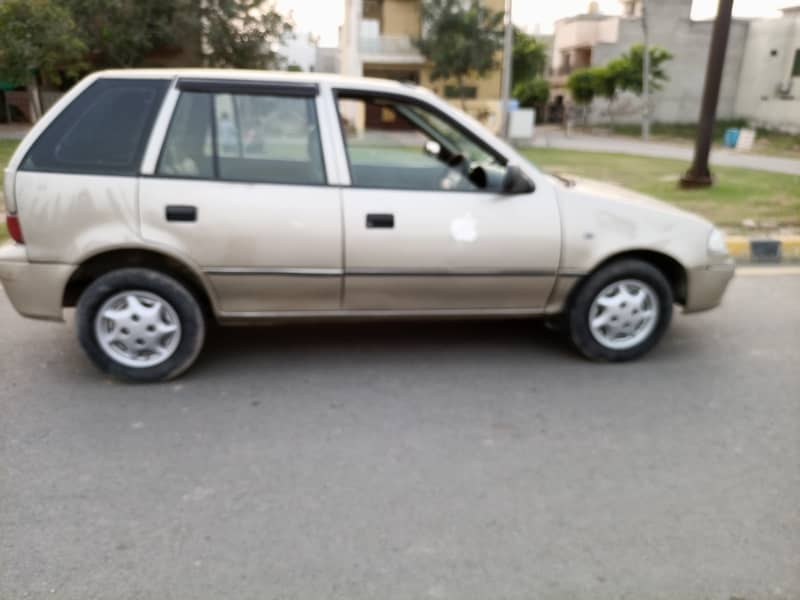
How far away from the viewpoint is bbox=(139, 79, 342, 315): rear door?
3.64 m

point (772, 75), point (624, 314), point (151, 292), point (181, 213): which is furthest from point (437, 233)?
point (772, 75)

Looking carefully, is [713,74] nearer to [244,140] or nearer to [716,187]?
[716,187]

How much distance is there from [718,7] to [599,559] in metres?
9.49

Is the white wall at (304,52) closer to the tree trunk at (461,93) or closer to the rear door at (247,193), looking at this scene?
the tree trunk at (461,93)

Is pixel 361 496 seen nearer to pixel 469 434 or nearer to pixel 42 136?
pixel 469 434

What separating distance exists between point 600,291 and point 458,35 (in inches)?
1236

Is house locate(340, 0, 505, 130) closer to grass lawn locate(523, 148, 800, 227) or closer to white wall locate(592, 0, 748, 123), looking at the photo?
white wall locate(592, 0, 748, 123)

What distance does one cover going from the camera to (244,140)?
3.75m

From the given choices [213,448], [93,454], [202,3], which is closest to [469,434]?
[213,448]

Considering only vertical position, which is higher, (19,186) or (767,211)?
(19,186)

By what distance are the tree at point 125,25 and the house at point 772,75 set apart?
29825 mm

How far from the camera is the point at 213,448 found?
3.13 metres

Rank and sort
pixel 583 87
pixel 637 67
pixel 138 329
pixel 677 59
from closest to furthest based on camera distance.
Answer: pixel 138 329 < pixel 637 67 < pixel 583 87 < pixel 677 59

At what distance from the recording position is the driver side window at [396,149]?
3920 millimetres
